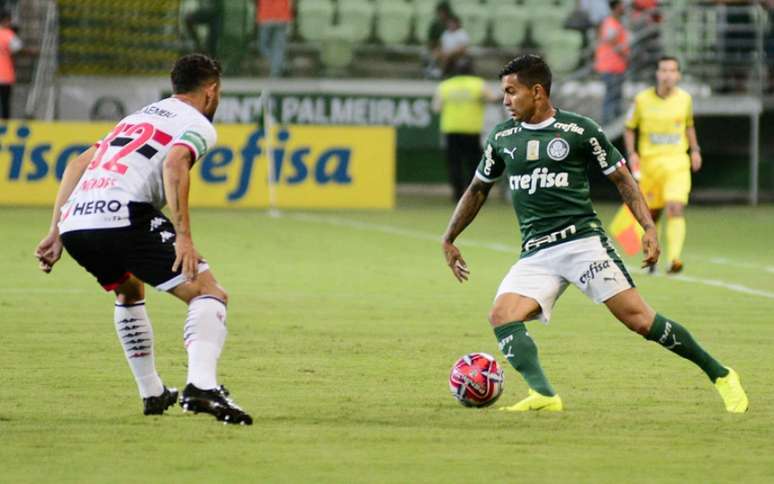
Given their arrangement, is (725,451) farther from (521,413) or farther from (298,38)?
(298,38)

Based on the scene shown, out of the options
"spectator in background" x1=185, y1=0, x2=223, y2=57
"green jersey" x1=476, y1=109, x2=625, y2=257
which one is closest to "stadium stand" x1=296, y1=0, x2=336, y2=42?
"spectator in background" x1=185, y1=0, x2=223, y2=57

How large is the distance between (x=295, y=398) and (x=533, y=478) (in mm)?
2348

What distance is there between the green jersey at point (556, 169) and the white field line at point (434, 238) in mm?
6255

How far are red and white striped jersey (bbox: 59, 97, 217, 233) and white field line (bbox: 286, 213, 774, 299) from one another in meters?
7.81

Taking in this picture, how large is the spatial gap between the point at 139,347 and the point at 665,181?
9.04 meters

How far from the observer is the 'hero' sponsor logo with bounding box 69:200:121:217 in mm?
7512

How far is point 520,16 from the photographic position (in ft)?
98.8

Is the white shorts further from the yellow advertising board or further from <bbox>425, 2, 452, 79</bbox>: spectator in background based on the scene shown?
<bbox>425, 2, 452, 79</bbox>: spectator in background

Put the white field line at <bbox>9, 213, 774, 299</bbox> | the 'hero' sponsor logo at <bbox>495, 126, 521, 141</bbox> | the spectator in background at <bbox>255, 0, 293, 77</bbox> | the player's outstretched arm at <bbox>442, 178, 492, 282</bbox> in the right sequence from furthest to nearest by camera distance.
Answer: the spectator in background at <bbox>255, 0, 293, 77</bbox> → the white field line at <bbox>9, 213, 774, 299</bbox> → the player's outstretched arm at <bbox>442, 178, 492, 282</bbox> → the 'hero' sponsor logo at <bbox>495, 126, 521, 141</bbox>

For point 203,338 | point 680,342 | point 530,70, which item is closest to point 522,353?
point 680,342

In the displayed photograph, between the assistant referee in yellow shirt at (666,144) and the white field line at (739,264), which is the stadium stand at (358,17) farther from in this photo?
the assistant referee in yellow shirt at (666,144)

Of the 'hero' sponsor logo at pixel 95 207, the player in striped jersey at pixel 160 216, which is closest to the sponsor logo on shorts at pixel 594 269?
the player in striped jersey at pixel 160 216

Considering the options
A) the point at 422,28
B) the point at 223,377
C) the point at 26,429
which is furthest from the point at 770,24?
the point at 26,429

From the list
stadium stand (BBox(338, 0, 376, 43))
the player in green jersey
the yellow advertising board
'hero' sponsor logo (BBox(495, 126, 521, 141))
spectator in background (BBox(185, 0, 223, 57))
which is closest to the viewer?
the player in green jersey
